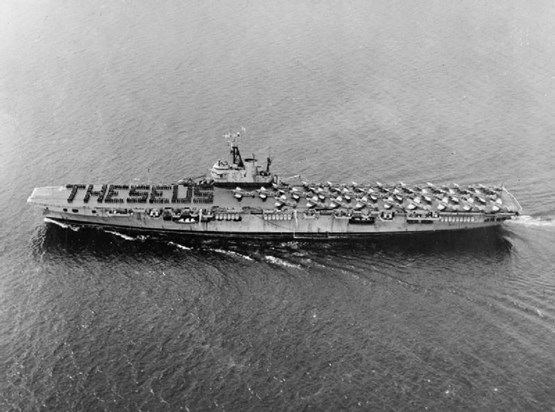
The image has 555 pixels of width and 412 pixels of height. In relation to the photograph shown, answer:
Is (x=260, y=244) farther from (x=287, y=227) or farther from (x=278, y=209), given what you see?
(x=278, y=209)

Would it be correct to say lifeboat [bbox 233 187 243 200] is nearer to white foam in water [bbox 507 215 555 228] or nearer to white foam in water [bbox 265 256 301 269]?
white foam in water [bbox 265 256 301 269]

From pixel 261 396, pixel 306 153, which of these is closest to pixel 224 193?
pixel 306 153

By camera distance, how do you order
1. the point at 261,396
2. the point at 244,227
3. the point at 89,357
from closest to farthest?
the point at 261,396, the point at 89,357, the point at 244,227

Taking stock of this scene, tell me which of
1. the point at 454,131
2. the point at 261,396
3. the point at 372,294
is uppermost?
the point at 454,131

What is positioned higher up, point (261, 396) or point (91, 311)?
point (91, 311)

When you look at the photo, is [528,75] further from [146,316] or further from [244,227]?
[146,316]

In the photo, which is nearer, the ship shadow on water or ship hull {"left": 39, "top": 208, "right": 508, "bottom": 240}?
the ship shadow on water

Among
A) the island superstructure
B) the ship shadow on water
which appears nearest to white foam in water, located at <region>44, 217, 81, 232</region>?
the ship shadow on water
